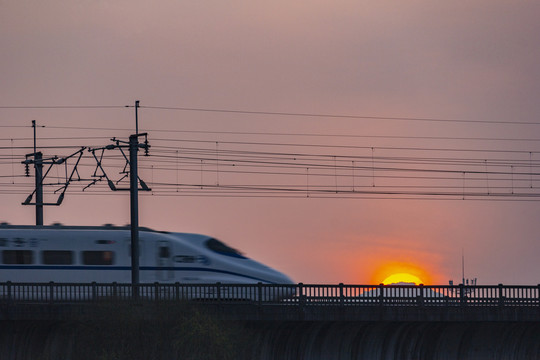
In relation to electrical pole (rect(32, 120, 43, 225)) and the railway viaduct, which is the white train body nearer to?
the railway viaduct

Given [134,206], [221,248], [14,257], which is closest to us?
[134,206]

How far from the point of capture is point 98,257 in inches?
1767

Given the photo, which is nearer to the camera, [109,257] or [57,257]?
[57,257]

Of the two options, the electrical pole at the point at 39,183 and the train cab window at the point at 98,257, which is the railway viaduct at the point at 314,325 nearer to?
the train cab window at the point at 98,257

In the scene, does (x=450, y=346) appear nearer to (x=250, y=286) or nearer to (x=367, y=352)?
(x=367, y=352)

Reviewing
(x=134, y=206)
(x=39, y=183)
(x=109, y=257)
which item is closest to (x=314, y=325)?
(x=134, y=206)

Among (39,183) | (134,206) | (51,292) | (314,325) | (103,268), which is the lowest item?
(314,325)

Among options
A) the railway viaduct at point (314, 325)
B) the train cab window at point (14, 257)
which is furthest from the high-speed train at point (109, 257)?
the railway viaduct at point (314, 325)

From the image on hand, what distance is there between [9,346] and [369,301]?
1346cm

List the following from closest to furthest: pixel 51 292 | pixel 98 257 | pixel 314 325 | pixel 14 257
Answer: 1. pixel 51 292
2. pixel 314 325
3. pixel 14 257
4. pixel 98 257

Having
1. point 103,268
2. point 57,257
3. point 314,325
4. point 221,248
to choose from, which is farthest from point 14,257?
point 314,325

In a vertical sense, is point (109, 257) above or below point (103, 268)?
above

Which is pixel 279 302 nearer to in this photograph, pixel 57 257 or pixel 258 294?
pixel 258 294

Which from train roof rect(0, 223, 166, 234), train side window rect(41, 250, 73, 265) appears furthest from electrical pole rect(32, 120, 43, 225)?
train side window rect(41, 250, 73, 265)
